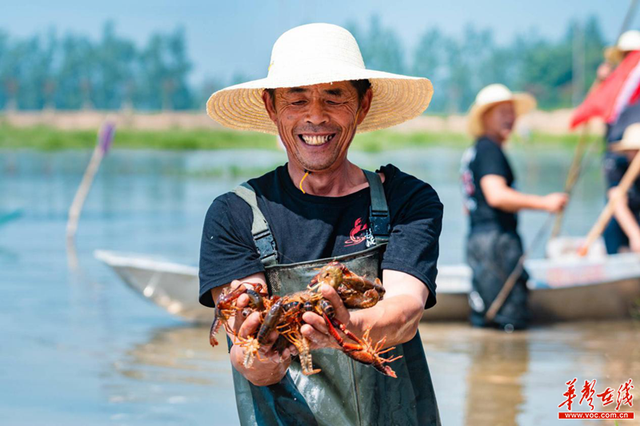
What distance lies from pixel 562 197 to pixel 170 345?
3.35 m

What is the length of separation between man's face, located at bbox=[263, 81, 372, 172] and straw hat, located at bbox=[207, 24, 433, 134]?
0.20 feet

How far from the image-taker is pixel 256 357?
228 cm

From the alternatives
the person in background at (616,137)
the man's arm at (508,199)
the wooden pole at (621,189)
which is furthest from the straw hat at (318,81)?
the person in background at (616,137)

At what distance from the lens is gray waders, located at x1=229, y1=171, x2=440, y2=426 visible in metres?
2.49

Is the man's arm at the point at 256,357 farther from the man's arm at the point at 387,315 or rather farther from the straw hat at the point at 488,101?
the straw hat at the point at 488,101

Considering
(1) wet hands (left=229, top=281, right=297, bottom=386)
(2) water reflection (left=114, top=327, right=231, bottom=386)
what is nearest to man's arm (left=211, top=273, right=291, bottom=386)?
(1) wet hands (left=229, top=281, right=297, bottom=386)

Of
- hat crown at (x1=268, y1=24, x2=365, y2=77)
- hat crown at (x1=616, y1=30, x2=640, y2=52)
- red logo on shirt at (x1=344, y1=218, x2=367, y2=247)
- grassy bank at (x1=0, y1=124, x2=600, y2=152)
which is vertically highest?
hat crown at (x1=268, y1=24, x2=365, y2=77)

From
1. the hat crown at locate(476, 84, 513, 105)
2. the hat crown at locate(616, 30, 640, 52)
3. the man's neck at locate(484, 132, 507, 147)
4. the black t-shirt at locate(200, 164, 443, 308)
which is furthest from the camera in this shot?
the hat crown at locate(616, 30, 640, 52)

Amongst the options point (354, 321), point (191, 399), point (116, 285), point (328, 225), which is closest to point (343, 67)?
point (328, 225)

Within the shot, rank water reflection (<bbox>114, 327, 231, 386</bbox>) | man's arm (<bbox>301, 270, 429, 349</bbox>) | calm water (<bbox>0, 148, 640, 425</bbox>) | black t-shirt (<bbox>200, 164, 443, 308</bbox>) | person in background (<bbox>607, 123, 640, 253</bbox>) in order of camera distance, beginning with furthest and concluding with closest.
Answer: person in background (<bbox>607, 123, 640, 253</bbox>) < water reflection (<bbox>114, 327, 231, 386</bbox>) < calm water (<bbox>0, 148, 640, 425</bbox>) < black t-shirt (<bbox>200, 164, 443, 308</bbox>) < man's arm (<bbox>301, 270, 429, 349</bbox>)

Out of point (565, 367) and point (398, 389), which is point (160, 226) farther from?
point (398, 389)

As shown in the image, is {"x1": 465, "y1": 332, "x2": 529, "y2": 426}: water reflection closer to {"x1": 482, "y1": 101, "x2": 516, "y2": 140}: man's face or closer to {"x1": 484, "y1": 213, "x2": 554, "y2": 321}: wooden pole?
{"x1": 484, "y1": 213, "x2": 554, "y2": 321}: wooden pole

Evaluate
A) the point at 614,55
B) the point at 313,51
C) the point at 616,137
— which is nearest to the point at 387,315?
the point at 313,51

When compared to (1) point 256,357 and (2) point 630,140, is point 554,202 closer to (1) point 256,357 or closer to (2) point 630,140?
(2) point 630,140
